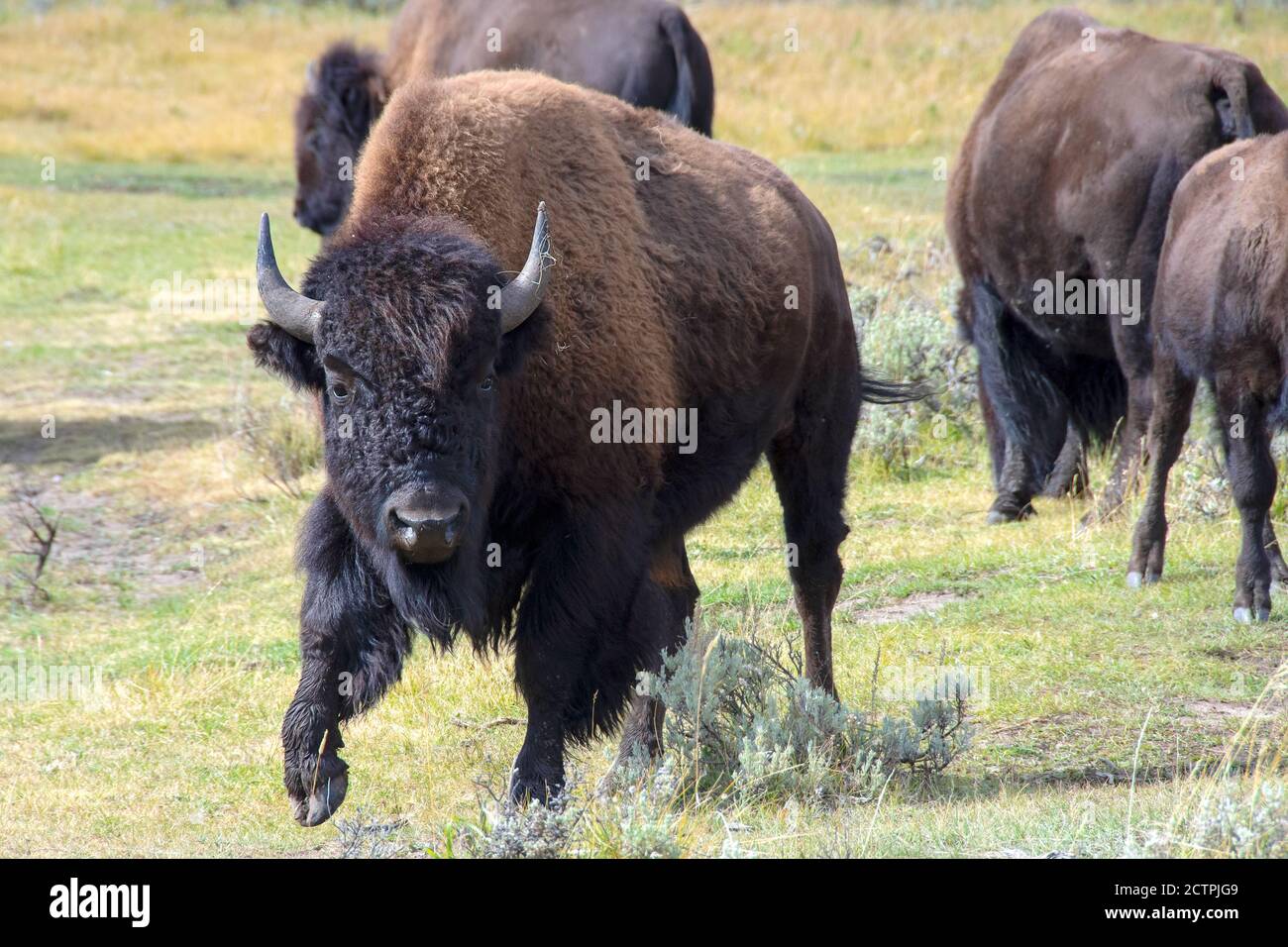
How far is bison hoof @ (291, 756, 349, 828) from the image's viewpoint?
4.77 metres

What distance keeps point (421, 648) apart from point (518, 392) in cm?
273

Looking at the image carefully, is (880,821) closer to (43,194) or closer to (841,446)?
(841,446)

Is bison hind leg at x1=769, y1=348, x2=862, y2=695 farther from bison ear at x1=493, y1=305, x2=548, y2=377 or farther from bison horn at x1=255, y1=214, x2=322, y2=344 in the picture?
bison horn at x1=255, y1=214, x2=322, y2=344

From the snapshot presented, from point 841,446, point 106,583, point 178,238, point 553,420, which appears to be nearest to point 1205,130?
point 841,446

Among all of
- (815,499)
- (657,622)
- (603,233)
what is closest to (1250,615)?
(815,499)

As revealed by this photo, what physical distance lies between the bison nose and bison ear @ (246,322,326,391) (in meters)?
0.58

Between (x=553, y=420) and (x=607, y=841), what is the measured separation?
1.35 meters

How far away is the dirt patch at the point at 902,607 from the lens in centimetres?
777

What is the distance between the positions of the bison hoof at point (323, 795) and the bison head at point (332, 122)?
31.6 ft

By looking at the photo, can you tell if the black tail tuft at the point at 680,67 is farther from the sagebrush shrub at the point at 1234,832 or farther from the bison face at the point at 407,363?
the sagebrush shrub at the point at 1234,832

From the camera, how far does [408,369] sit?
4543 mm

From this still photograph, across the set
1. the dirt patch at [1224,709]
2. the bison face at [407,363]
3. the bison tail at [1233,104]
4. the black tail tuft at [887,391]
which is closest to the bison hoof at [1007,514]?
the black tail tuft at [887,391]

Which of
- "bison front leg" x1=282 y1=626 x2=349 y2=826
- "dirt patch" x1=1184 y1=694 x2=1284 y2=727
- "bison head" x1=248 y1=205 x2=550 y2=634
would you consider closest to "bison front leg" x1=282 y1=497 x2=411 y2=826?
"bison front leg" x1=282 y1=626 x2=349 y2=826

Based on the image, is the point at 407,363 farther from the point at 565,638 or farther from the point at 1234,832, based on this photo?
the point at 1234,832
